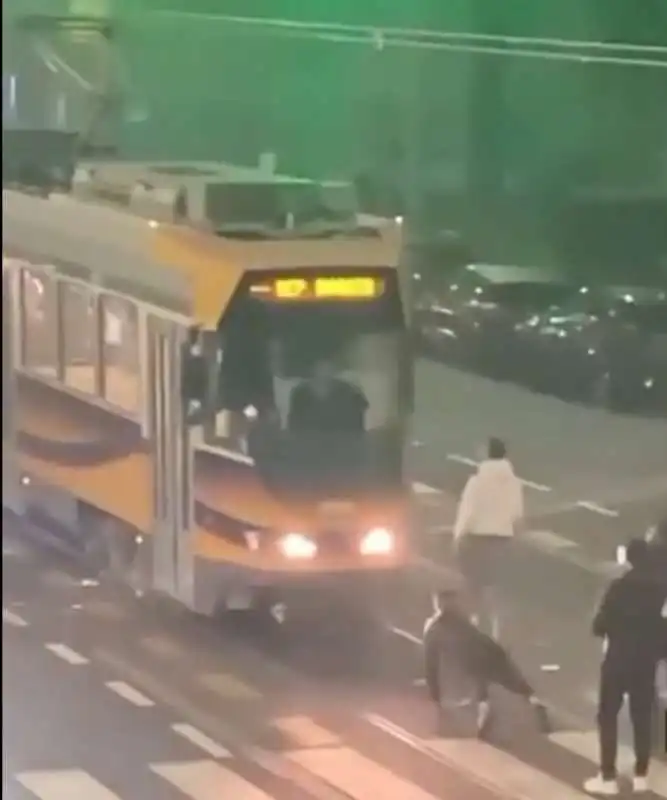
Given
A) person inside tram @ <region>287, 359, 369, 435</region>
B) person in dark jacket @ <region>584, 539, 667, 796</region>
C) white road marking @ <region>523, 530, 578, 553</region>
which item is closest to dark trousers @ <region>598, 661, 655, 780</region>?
person in dark jacket @ <region>584, 539, 667, 796</region>

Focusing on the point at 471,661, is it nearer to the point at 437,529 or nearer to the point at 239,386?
the point at 437,529

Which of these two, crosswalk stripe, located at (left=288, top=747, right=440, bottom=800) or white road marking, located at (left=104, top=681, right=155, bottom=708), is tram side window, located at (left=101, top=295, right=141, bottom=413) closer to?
white road marking, located at (left=104, top=681, right=155, bottom=708)

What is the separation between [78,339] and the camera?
1.38 metres

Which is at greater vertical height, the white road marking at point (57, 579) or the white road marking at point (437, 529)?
the white road marking at point (437, 529)

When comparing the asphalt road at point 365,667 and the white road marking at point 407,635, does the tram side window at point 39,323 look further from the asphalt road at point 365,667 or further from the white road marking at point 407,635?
the white road marking at point 407,635

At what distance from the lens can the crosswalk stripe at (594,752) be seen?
1230mm

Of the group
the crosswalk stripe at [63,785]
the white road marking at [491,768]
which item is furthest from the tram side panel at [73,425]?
the white road marking at [491,768]

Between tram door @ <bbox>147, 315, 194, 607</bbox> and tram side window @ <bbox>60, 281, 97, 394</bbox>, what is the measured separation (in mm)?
71

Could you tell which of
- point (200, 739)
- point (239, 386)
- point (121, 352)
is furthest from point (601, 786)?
point (121, 352)

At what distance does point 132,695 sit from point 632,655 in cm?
45

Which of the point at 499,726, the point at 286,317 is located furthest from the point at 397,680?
the point at 286,317

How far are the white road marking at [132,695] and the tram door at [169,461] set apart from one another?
0.31ft

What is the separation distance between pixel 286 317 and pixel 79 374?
0.72 feet

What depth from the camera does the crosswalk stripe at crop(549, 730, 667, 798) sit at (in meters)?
1.23
